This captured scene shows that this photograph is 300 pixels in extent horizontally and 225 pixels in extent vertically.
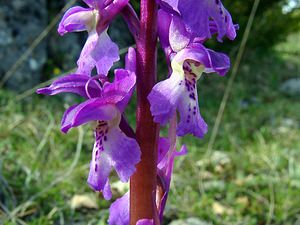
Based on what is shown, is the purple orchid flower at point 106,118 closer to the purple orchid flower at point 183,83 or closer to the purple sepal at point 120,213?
the purple orchid flower at point 183,83

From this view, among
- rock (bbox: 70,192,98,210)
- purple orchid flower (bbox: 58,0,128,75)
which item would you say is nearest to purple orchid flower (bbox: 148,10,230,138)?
purple orchid flower (bbox: 58,0,128,75)

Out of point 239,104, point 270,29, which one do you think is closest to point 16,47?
point 239,104

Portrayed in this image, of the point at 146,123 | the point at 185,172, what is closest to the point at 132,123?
the point at 185,172

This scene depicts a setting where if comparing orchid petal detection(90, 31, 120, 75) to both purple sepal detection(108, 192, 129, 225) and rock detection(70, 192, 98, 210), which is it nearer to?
purple sepal detection(108, 192, 129, 225)

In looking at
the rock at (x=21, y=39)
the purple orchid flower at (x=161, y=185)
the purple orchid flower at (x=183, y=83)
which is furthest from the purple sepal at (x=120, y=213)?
the rock at (x=21, y=39)

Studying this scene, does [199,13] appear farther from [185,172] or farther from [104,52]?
[185,172]
